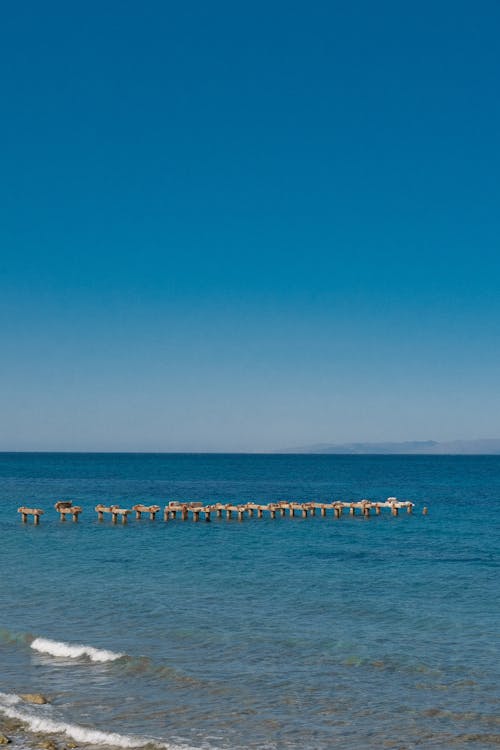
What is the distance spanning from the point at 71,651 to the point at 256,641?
532cm

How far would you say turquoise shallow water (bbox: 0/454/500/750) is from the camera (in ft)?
51.8

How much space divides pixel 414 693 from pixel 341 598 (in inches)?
397

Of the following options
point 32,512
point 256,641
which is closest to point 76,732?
point 256,641

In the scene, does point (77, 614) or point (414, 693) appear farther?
point (77, 614)

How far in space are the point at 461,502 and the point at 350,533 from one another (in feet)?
106

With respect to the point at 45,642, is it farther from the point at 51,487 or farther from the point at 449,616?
the point at 51,487

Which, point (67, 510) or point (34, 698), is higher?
point (67, 510)

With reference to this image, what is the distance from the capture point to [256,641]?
21891 mm

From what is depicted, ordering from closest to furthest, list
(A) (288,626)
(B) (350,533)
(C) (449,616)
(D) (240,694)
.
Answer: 1. (D) (240,694)
2. (A) (288,626)
3. (C) (449,616)
4. (B) (350,533)

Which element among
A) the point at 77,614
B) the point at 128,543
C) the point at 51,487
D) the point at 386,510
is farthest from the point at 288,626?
the point at 51,487

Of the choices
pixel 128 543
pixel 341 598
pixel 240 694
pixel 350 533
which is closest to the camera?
pixel 240 694

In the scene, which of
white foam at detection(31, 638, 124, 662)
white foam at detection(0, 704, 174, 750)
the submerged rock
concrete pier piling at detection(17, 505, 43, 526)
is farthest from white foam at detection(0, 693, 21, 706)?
concrete pier piling at detection(17, 505, 43, 526)

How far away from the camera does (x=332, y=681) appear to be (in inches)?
733

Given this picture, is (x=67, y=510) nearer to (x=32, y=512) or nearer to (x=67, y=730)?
(x=32, y=512)
